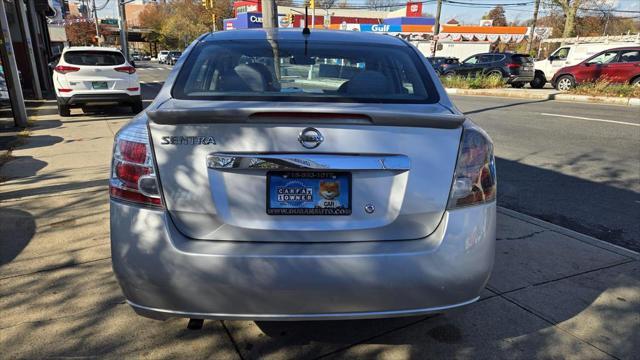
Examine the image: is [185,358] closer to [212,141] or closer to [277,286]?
[277,286]

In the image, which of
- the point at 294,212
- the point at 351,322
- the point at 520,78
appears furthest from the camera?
the point at 520,78

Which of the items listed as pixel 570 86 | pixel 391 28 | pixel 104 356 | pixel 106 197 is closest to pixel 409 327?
pixel 104 356

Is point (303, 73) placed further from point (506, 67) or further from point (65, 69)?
point (506, 67)

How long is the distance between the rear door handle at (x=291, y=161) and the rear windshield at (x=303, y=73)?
0.40m

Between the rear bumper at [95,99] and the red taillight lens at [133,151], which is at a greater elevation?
the red taillight lens at [133,151]

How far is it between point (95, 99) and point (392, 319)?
407 inches

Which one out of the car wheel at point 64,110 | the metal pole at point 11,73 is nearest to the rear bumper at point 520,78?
the car wheel at point 64,110


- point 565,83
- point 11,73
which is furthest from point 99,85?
point 565,83

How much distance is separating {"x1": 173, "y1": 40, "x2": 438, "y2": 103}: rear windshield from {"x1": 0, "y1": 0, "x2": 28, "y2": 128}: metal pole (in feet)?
26.2

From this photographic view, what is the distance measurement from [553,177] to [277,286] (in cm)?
527

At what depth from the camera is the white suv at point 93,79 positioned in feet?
35.3

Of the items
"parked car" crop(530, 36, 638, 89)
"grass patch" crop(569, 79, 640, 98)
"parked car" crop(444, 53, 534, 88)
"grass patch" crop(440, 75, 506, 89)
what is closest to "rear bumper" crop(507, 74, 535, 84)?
"parked car" crop(444, 53, 534, 88)

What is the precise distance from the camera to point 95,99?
10953 mm

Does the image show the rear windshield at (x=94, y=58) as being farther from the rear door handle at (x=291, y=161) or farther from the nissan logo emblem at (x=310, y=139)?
the nissan logo emblem at (x=310, y=139)
